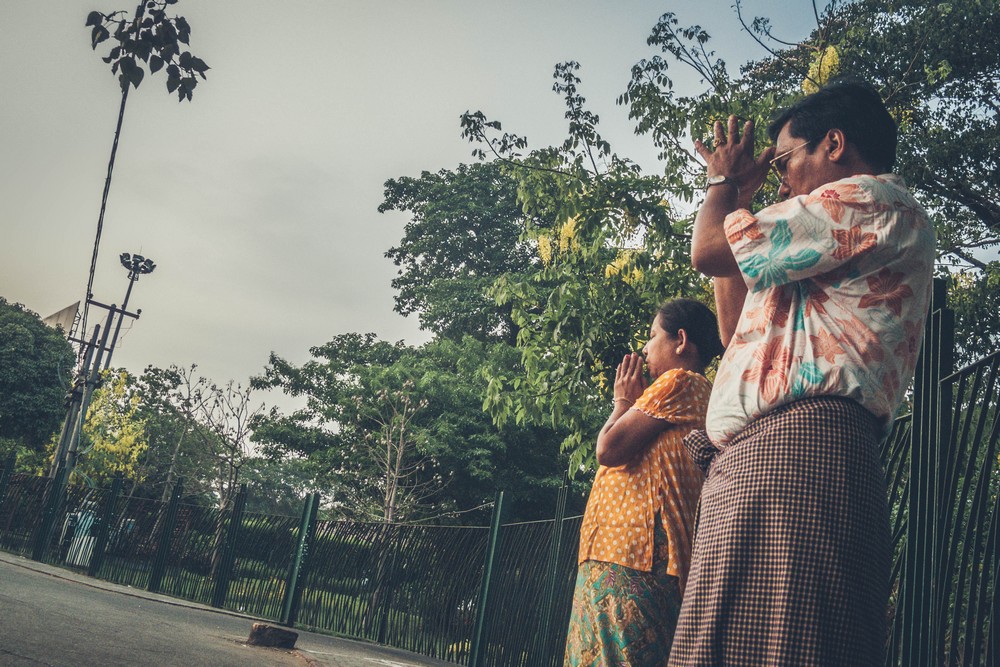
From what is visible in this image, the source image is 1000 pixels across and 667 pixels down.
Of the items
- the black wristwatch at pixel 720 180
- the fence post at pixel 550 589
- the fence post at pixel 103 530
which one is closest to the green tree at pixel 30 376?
the fence post at pixel 103 530

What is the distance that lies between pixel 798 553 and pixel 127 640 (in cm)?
482

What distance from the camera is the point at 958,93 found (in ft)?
42.7

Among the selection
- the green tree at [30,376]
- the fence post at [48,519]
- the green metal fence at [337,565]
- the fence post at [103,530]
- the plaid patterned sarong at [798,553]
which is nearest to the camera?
the plaid patterned sarong at [798,553]

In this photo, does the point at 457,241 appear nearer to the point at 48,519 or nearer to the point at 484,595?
the point at 48,519

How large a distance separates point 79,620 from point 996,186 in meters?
13.8

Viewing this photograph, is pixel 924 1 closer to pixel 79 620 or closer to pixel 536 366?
pixel 536 366

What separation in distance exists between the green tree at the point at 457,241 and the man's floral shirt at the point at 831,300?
2834 cm

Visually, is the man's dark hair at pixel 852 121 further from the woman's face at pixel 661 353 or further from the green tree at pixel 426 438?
the green tree at pixel 426 438

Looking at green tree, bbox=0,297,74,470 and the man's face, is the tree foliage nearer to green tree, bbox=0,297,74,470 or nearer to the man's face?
the man's face

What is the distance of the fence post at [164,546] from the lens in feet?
40.9

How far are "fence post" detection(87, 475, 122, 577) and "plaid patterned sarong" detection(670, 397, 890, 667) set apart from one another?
46.6ft

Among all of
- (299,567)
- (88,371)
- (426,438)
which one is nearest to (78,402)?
(88,371)

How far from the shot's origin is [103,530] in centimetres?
1378

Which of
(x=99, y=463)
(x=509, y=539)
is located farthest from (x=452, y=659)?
(x=99, y=463)
